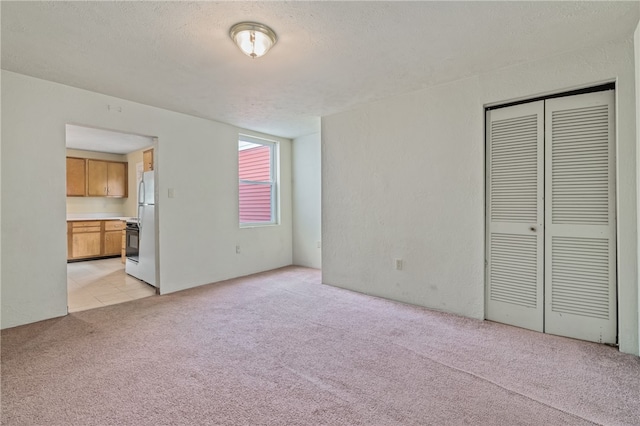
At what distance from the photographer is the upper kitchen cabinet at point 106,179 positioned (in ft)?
22.1

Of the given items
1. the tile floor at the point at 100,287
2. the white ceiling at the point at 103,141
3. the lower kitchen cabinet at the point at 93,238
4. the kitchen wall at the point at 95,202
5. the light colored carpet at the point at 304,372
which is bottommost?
the light colored carpet at the point at 304,372

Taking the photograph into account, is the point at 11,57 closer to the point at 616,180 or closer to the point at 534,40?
the point at 534,40

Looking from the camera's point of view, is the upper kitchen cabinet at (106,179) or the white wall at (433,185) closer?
the white wall at (433,185)

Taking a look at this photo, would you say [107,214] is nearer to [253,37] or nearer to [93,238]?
[93,238]

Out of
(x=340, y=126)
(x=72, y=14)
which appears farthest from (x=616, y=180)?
(x=72, y=14)

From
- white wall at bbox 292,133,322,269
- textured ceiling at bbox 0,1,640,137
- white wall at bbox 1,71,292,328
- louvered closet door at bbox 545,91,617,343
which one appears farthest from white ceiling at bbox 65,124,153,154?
louvered closet door at bbox 545,91,617,343

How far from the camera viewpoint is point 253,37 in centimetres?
215

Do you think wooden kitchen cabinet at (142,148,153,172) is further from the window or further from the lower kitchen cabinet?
the lower kitchen cabinet

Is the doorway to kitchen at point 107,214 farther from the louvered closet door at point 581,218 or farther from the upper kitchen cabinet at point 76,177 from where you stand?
the louvered closet door at point 581,218

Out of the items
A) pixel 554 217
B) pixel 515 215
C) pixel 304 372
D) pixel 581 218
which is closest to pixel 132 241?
pixel 304 372

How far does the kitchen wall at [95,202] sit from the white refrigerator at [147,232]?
11.1 ft

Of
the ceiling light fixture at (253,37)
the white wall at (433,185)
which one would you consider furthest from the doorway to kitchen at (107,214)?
the white wall at (433,185)

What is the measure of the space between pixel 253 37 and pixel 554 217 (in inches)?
114

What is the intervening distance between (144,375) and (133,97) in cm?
295
